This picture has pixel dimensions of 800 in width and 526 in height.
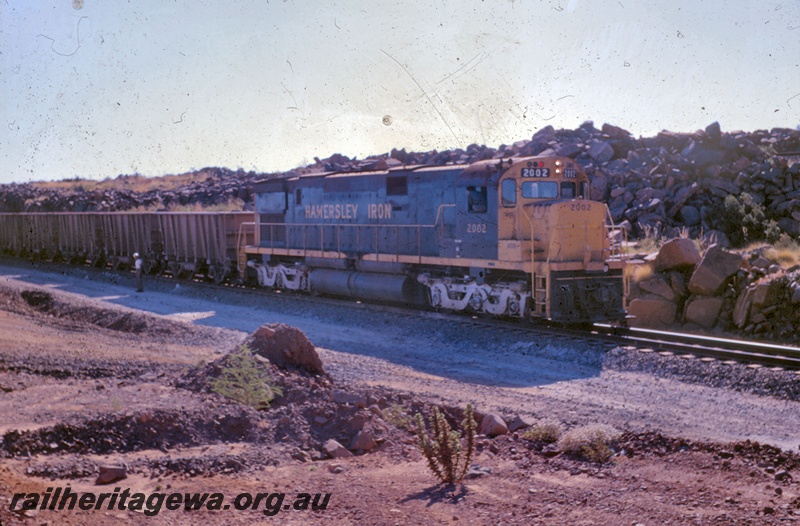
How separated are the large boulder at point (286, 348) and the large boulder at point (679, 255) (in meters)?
11.5

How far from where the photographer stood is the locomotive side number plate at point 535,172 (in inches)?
637

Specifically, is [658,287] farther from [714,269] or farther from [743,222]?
[743,222]

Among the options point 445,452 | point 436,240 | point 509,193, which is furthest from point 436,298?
point 445,452

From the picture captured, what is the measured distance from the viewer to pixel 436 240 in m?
18.3

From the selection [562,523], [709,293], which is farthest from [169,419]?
[709,293]

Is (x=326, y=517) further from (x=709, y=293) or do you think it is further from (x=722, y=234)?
(x=722, y=234)

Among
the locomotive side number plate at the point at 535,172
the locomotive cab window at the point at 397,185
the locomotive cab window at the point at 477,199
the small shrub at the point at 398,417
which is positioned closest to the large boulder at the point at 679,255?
the locomotive side number plate at the point at 535,172

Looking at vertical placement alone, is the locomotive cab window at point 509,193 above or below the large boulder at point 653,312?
above

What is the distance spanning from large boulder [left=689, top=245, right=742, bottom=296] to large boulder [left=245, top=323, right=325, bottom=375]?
11.0 metres

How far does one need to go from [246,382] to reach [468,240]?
8.76 m

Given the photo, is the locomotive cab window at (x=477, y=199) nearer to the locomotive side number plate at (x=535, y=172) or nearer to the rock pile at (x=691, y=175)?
the locomotive side number plate at (x=535, y=172)

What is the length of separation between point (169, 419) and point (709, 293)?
14342 mm

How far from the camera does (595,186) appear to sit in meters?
30.5

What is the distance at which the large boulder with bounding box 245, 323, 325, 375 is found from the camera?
11.0 m
